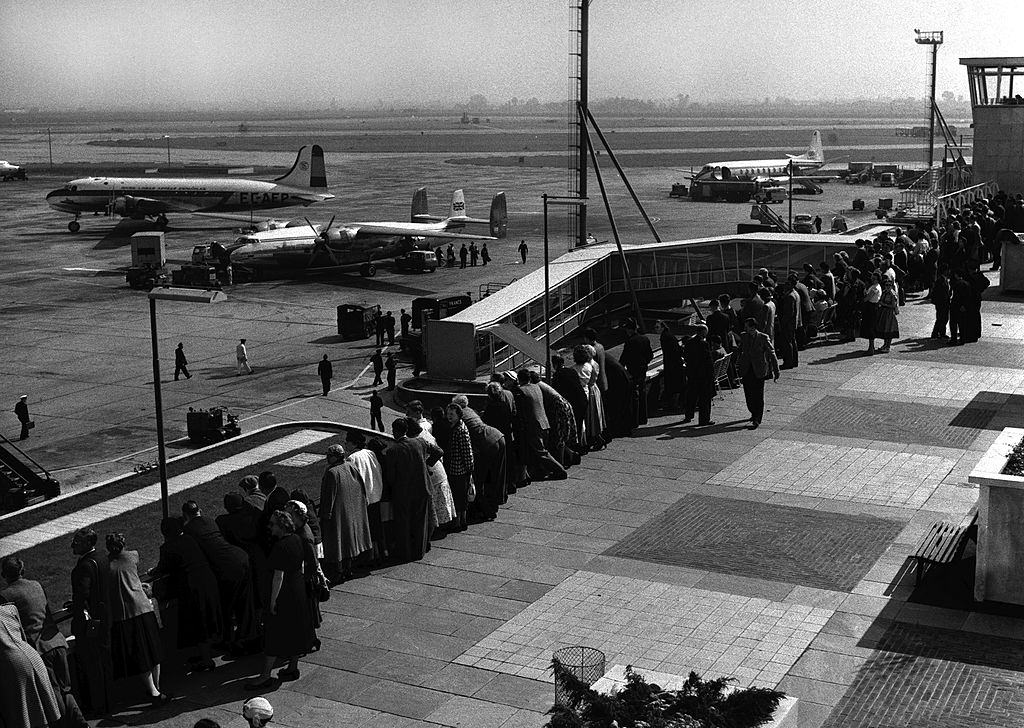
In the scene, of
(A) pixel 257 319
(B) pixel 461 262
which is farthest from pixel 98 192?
(A) pixel 257 319

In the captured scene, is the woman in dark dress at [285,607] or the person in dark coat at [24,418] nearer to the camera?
the woman in dark dress at [285,607]

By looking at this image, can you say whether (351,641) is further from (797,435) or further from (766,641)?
(797,435)

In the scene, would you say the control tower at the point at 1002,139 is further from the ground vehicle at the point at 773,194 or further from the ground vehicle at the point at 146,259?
the ground vehicle at the point at 773,194

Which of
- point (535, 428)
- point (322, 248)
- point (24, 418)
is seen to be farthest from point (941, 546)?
point (322, 248)

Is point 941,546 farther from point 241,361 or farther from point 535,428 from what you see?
point 241,361

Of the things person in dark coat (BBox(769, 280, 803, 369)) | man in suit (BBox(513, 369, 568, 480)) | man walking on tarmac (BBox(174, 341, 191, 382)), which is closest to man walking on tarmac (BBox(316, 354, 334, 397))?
man walking on tarmac (BBox(174, 341, 191, 382))

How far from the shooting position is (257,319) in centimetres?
4681

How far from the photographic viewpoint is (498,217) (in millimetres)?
64438

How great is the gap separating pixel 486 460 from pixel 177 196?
228 ft

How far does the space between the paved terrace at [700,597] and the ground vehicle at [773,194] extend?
74457 mm

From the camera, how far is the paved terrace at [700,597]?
33.5 ft

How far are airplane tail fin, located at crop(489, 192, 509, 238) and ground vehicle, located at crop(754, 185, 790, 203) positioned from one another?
31214 mm

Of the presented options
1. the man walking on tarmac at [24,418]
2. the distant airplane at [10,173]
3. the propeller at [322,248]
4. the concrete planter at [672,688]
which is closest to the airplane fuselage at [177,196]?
the propeller at [322,248]

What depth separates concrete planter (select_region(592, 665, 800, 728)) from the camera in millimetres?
7337
